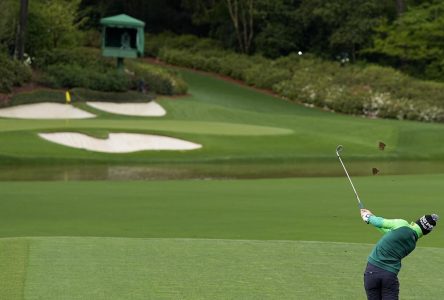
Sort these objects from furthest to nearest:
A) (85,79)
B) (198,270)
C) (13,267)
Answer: (85,79) → (198,270) → (13,267)

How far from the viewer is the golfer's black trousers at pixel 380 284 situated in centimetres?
937

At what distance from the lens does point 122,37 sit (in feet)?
148

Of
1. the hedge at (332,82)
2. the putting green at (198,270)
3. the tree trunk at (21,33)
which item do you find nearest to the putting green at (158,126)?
the tree trunk at (21,33)

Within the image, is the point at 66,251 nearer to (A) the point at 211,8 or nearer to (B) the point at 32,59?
(B) the point at 32,59

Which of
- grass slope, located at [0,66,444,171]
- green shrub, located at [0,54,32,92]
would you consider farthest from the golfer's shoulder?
green shrub, located at [0,54,32,92]

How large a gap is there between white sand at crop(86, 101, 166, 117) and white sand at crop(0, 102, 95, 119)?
144 centimetres

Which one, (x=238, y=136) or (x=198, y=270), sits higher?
(x=198, y=270)

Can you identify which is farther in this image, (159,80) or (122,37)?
(159,80)

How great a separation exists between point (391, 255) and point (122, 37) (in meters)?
37.0

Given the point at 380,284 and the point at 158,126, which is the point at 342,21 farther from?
the point at 380,284

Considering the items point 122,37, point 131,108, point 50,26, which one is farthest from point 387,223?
point 50,26

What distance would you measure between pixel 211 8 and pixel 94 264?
5813 centimetres

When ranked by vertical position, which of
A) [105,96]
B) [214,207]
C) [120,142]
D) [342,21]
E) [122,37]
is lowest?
[120,142]

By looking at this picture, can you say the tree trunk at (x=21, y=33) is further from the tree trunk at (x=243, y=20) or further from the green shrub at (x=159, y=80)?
the tree trunk at (x=243, y=20)
